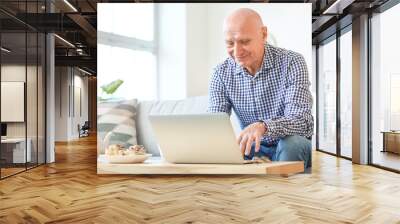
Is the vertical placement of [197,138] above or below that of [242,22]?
below

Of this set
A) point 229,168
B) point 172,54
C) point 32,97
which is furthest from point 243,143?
point 32,97

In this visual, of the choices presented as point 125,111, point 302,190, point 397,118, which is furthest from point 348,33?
point 125,111

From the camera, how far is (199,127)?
2.45 meters

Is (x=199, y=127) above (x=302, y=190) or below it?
above

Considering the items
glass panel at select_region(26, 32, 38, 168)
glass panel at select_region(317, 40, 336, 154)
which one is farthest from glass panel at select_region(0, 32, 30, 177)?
glass panel at select_region(317, 40, 336, 154)

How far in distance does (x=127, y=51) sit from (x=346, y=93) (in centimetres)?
476

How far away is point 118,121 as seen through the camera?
525 centimetres

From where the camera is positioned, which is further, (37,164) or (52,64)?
(52,64)

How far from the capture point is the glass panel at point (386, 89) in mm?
6309

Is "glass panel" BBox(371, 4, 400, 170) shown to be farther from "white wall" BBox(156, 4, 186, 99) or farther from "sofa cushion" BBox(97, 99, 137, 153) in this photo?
"sofa cushion" BBox(97, 99, 137, 153)

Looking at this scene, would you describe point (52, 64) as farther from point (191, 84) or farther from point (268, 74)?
point (268, 74)

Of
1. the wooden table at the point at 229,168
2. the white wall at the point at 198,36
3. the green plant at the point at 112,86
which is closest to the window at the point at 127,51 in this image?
the green plant at the point at 112,86

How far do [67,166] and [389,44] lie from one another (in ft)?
18.0

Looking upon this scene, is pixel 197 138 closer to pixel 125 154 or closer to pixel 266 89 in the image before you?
pixel 266 89
